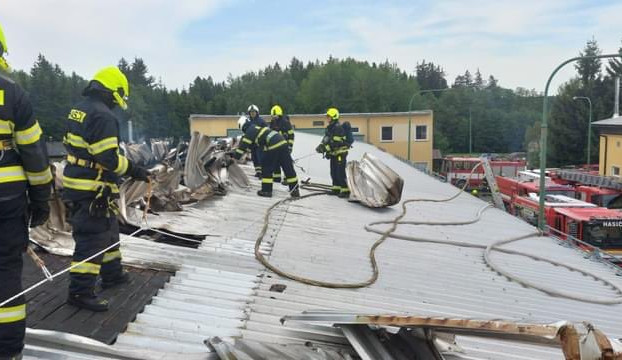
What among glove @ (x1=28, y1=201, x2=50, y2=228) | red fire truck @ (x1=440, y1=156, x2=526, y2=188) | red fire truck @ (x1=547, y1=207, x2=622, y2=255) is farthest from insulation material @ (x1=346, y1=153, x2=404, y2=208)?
red fire truck @ (x1=440, y1=156, x2=526, y2=188)

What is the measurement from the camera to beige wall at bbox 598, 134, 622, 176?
26766mm

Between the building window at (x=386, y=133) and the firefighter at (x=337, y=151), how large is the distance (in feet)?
108

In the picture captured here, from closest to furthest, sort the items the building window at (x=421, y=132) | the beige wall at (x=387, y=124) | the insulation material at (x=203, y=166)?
the insulation material at (x=203, y=166), the beige wall at (x=387, y=124), the building window at (x=421, y=132)

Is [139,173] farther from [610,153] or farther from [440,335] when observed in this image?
[610,153]

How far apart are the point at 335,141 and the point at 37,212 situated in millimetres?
7386

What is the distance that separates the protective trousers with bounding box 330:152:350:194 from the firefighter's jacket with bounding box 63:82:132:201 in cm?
643

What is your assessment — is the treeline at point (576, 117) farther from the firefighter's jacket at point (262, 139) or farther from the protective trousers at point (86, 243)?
the protective trousers at point (86, 243)

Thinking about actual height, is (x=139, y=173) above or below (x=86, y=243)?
above

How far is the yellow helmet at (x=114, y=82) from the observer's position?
389 centimetres

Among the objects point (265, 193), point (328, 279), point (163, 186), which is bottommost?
point (328, 279)

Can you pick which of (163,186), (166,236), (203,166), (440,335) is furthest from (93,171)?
(203,166)

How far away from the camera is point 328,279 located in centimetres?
523

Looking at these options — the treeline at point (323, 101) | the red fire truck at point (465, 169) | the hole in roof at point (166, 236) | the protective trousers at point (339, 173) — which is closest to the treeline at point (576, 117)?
the red fire truck at point (465, 169)

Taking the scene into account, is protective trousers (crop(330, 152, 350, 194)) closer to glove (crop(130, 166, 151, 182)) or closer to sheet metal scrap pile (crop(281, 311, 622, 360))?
glove (crop(130, 166, 151, 182))
